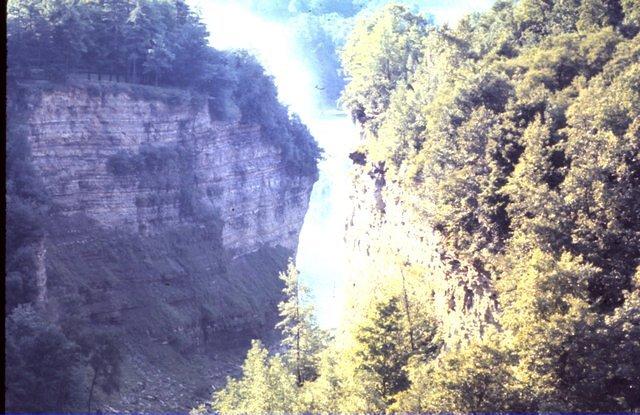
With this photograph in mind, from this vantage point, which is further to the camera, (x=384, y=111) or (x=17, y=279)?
(x=384, y=111)

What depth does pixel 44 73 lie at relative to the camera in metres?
46.2

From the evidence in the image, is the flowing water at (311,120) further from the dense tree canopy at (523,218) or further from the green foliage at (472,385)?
the green foliage at (472,385)

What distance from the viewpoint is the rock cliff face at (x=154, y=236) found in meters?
44.0

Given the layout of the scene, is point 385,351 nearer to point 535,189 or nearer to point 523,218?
point 523,218

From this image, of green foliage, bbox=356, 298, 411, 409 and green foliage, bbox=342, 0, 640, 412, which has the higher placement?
green foliage, bbox=342, 0, 640, 412

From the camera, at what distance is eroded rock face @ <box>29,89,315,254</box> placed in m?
45.6

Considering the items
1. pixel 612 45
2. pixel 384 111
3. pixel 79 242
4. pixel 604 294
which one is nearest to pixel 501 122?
pixel 612 45

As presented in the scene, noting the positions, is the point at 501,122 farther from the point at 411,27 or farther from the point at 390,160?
the point at 411,27

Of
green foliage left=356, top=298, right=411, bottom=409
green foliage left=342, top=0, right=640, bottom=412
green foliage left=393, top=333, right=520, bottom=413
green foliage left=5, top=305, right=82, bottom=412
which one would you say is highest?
green foliage left=342, top=0, right=640, bottom=412

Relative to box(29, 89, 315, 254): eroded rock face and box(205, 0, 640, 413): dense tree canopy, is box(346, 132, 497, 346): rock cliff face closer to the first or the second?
box(205, 0, 640, 413): dense tree canopy

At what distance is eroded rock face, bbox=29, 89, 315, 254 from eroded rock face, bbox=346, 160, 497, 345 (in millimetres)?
7292

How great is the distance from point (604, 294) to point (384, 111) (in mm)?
31846

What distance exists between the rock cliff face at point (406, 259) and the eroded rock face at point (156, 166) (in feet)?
24.0

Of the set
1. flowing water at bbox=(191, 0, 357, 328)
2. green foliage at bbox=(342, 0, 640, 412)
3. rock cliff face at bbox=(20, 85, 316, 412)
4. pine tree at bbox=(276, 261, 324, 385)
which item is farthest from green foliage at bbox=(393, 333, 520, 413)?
flowing water at bbox=(191, 0, 357, 328)
